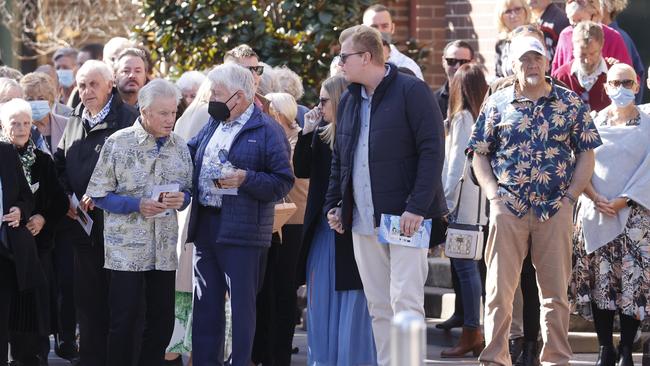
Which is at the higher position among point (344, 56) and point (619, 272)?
point (344, 56)

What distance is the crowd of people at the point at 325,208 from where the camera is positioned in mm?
8156

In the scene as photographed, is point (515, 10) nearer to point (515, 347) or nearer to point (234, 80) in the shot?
point (515, 347)

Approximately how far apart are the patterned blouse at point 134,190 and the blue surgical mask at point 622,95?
288 cm

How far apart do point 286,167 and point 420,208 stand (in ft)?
2.89

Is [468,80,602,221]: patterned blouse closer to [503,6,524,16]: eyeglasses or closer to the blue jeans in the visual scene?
the blue jeans

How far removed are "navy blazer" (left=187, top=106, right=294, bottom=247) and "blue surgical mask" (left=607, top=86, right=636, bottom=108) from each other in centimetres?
219

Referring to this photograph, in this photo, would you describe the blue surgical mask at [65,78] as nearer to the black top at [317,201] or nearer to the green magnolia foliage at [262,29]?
the green magnolia foliage at [262,29]

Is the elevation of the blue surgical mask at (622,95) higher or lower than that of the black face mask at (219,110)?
higher

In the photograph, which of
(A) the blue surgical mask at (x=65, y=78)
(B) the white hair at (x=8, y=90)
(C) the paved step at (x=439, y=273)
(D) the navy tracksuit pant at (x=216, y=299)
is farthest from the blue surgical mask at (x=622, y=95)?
A: (A) the blue surgical mask at (x=65, y=78)

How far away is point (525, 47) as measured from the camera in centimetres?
834

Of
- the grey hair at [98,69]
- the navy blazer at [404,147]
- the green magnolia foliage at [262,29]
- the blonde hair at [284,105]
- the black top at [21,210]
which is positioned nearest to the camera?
the navy blazer at [404,147]

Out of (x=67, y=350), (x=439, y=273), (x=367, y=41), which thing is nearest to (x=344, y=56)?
(x=367, y=41)

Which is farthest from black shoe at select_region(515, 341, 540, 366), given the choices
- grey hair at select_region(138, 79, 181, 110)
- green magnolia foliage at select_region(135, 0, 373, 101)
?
green magnolia foliage at select_region(135, 0, 373, 101)

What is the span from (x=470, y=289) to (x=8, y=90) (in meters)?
3.54
